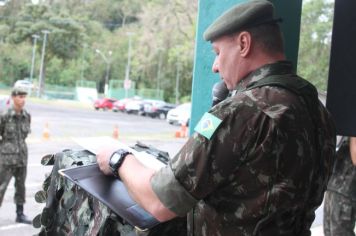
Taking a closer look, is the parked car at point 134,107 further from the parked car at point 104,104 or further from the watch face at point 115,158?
the watch face at point 115,158

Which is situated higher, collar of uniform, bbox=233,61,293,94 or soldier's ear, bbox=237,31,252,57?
soldier's ear, bbox=237,31,252,57

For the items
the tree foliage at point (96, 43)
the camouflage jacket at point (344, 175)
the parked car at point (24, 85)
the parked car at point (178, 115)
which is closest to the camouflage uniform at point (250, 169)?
the camouflage jacket at point (344, 175)

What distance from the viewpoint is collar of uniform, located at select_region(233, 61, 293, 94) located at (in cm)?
152

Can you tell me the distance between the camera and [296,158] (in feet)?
4.70

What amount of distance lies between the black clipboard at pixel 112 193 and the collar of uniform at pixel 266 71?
0.52 m

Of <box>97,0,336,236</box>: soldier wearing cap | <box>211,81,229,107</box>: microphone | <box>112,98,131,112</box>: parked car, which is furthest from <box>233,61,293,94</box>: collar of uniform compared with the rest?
<box>112,98,131,112</box>: parked car

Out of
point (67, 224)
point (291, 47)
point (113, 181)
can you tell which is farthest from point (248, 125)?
point (291, 47)

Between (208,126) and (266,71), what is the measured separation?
0.89ft

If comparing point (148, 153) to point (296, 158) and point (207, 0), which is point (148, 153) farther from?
point (207, 0)

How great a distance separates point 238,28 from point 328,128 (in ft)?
1.43

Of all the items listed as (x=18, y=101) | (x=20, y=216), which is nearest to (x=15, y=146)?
(x=18, y=101)

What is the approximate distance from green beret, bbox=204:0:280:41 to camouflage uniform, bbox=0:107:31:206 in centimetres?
498

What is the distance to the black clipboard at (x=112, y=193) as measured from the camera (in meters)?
1.64

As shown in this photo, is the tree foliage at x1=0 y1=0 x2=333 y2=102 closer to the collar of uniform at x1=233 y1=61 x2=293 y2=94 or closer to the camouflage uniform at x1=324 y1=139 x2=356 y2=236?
the camouflage uniform at x1=324 y1=139 x2=356 y2=236
